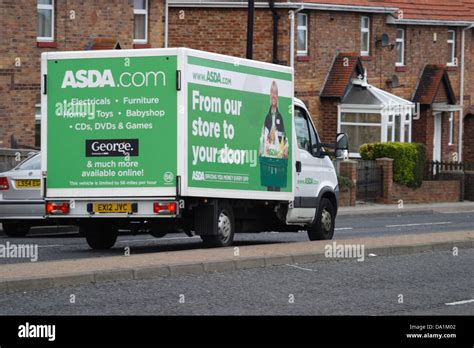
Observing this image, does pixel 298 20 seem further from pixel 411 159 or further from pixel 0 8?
pixel 0 8

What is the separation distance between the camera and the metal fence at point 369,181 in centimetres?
4062

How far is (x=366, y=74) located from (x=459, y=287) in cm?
3231

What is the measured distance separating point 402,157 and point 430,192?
215 centimetres

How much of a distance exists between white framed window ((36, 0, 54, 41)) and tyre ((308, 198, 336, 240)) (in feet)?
49.2

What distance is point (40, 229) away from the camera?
26.0 metres

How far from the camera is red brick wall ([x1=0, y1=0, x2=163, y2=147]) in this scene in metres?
34.6

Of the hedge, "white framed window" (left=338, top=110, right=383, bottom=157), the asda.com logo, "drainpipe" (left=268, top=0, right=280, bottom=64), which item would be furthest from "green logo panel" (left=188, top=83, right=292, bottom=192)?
"white framed window" (left=338, top=110, right=383, bottom=157)

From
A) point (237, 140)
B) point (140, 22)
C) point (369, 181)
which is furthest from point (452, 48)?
point (237, 140)

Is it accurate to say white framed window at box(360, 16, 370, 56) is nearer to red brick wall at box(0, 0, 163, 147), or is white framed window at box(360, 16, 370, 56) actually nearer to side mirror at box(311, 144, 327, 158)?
red brick wall at box(0, 0, 163, 147)

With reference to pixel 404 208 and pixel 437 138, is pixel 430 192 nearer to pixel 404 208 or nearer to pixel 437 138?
pixel 404 208

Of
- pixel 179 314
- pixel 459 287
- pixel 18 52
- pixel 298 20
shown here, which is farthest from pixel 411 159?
pixel 179 314

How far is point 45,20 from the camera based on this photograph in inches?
1401

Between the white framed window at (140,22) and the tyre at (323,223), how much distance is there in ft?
55.5

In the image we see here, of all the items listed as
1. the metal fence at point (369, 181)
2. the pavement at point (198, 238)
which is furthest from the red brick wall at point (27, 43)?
the metal fence at point (369, 181)
